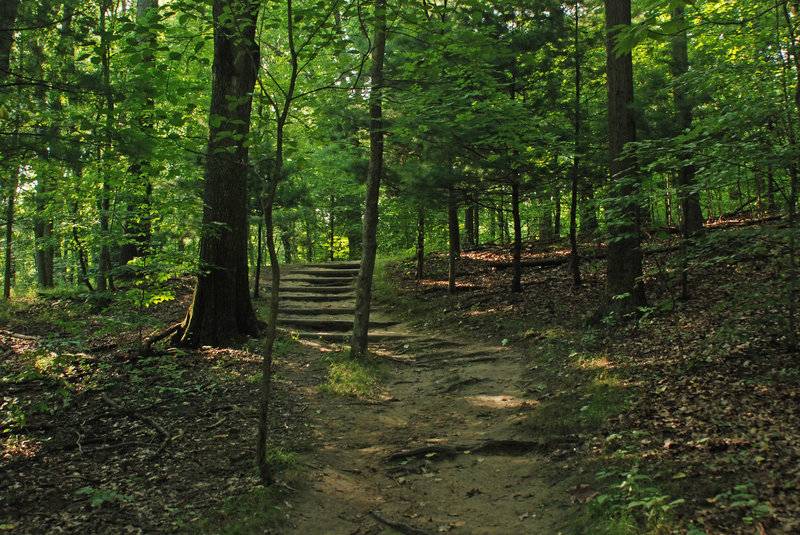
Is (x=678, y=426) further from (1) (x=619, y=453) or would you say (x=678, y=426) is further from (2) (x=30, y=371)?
(2) (x=30, y=371)

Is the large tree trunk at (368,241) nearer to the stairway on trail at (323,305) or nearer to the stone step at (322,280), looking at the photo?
the stairway on trail at (323,305)

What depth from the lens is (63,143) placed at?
3.65 metres

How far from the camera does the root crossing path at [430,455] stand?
3.84 meters

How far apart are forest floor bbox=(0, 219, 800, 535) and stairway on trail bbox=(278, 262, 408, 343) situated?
2290 millimetres

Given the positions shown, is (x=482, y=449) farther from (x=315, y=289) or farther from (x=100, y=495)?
(x=315, y=289)

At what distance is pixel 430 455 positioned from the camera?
4.93m

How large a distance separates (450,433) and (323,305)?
26.0 feet

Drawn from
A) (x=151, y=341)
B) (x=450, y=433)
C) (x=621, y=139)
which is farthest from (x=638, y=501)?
(x=151, y=341)

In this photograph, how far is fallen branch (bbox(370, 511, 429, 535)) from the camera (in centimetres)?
364

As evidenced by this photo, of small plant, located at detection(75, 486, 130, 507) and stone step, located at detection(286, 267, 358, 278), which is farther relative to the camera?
stone step, located at detection(286, 267, 358, 278)

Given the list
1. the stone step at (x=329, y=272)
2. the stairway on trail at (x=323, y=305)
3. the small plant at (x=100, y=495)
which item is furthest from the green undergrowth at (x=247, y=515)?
the stone step at (x=329, y=272)

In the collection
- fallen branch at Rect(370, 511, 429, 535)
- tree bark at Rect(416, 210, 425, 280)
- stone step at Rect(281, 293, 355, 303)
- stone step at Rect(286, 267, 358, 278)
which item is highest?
tree bark at Rect(416, 210, 425, 280)

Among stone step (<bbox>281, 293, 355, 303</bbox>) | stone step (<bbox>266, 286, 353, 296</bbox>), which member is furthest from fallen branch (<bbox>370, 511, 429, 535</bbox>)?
stone step (<bbox>266, 286, 353, 296</bbox>)

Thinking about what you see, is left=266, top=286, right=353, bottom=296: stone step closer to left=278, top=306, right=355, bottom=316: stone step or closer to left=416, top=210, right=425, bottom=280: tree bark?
left=278, top=306, right=355, bottom=316: stone step
